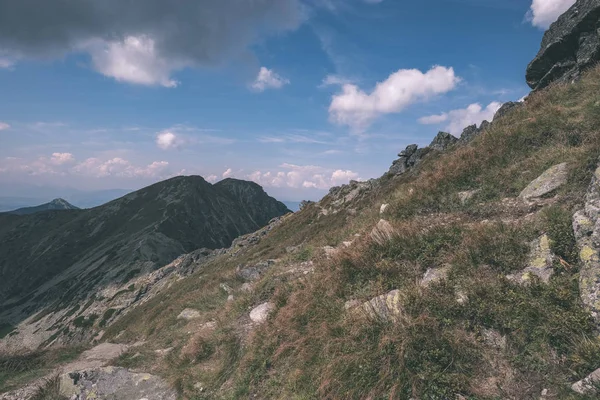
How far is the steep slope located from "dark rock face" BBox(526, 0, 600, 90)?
8771cm

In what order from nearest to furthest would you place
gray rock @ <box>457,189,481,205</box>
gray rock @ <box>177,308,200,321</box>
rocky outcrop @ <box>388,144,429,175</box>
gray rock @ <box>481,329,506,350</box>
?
gray rock @ <box>481,329,506,350</box> → gray rock @ <box>457,189,481,205</box> → gray rock @ <box>177,308,200,321</box> → rocky outcrop @ <box>388,144,429,175</box>

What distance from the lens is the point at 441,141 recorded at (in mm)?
46469

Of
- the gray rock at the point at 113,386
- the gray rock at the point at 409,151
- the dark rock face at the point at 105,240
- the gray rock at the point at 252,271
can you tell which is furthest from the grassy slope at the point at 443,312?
the dark rock face at the point at 105,240

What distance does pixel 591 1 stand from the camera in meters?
24.7

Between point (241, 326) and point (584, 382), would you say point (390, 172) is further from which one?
point (584, 382)

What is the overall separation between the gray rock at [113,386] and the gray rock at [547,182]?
11510mm

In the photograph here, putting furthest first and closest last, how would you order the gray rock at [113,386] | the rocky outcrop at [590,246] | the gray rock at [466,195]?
the gray rock at [466,195], the gray rock at [113,386], the rocky outcrop at [590,246]

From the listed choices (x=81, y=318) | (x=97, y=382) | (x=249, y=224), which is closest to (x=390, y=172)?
(x=97, y=382)

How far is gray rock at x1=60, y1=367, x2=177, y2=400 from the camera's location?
8.98 meters

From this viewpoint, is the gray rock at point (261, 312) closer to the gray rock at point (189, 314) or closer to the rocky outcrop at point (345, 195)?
the gray rock at point (189, 314)

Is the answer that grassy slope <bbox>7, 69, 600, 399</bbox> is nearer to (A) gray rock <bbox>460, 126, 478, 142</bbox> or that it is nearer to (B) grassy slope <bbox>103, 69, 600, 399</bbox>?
(B) grassy slope <bbox>103, 69, 600, 399</bbox>

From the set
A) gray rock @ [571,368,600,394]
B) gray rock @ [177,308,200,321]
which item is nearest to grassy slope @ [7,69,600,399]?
gray rock @ [571,368,600,394]

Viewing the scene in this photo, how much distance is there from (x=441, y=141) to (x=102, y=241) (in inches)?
5250

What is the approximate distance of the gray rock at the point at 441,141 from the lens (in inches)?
1778
